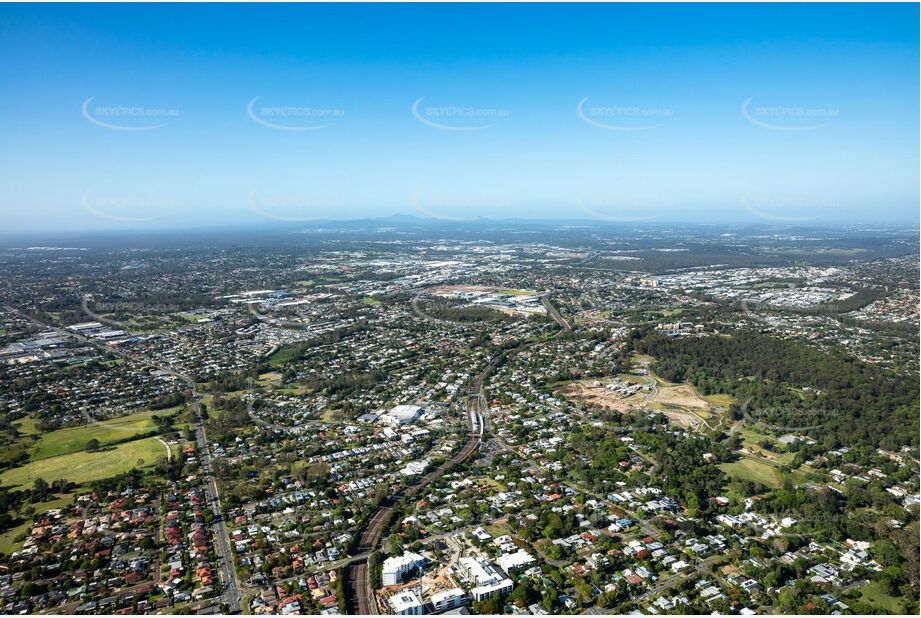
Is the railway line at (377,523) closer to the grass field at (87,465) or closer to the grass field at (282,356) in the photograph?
the grass field at (87,465)

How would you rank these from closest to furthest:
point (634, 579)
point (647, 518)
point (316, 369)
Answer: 1. point (634, 579)
2. point (647, 518)
3. point (316, 369)

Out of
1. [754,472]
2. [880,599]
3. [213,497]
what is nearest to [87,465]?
[213,497]

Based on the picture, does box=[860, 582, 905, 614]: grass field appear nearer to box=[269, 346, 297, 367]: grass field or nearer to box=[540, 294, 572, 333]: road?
box=[540, 294, 572, 333]: road

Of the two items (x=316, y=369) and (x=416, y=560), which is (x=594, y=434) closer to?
(x=416, y=560)

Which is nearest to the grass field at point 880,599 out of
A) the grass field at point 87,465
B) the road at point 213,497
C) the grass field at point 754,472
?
the grass field at point 754,472

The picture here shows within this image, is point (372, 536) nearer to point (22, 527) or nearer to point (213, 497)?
point (213, 497)

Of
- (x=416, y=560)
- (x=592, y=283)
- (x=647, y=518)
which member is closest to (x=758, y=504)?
(x=647, y=518)
